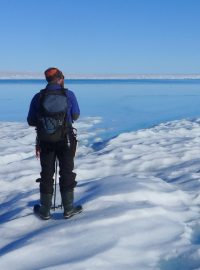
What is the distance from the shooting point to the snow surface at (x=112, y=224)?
3816 mm

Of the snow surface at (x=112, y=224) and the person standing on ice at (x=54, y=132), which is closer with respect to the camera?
the snow surface at (x=112, y=224)

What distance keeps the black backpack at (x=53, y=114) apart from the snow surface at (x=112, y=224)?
1018mm

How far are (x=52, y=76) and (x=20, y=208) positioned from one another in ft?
6.28

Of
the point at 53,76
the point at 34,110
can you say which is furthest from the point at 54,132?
the point at 53,76

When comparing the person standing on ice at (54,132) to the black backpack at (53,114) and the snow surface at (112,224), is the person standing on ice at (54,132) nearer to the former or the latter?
the black backpack at (53,114)

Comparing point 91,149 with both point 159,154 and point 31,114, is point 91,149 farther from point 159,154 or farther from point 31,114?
point 31,114

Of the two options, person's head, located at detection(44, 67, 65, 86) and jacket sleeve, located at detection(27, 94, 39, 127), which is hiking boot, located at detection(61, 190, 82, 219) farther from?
person's head, located at detection(44, 67, 65, 86)

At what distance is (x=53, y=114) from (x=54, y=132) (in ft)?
0.67

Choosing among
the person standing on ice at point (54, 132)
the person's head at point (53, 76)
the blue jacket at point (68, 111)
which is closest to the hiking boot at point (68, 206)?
the person standing on ice at point (54, 132)

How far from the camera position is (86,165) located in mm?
9320

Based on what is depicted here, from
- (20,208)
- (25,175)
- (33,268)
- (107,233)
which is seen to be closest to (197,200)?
(107,233)

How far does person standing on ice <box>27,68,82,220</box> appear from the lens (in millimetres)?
4703

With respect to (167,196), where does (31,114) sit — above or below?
above

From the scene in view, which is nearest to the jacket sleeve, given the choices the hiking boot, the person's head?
the person's head
